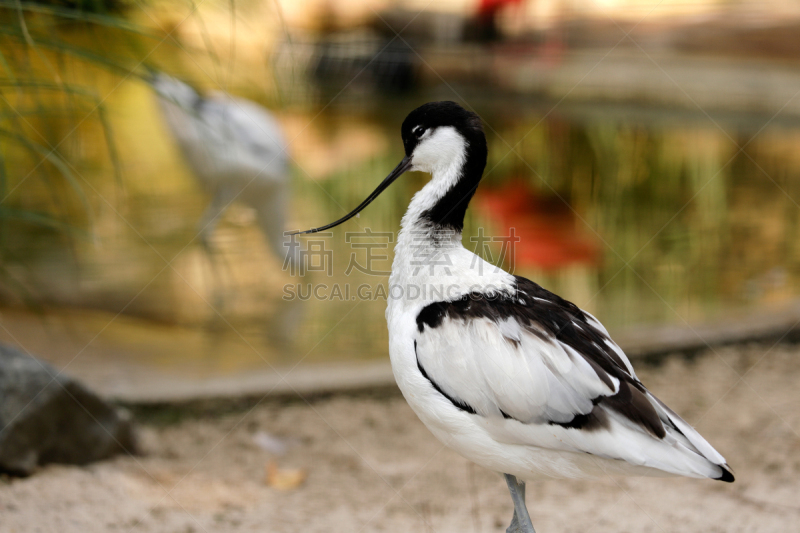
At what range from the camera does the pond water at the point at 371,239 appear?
4941 mm

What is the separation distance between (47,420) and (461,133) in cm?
222

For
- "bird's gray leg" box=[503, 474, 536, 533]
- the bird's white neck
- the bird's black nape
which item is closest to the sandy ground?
"bird's gray leg" box=[503, 474, 536, 533]

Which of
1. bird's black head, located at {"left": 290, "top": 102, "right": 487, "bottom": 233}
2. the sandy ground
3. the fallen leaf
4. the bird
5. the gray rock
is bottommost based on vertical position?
the fallen leaf

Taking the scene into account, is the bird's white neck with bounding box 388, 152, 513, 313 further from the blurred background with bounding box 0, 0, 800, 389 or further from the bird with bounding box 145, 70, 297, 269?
the bird with bounding box 145, 70, 297, 269

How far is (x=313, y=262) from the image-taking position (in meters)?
5.82

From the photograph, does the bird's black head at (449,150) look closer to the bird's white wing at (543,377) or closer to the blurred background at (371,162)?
the bird's white wing at (543,377)

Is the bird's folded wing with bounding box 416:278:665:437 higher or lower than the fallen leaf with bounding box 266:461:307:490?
higher

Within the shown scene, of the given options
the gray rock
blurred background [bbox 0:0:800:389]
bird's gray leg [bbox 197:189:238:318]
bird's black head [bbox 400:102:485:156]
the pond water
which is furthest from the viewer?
bird's gray leg [bbox 197:189:238:318]

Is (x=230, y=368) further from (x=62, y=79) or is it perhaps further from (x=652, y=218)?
(x=652, y=218)

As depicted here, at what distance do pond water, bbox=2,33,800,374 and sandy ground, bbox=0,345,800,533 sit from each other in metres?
0.74

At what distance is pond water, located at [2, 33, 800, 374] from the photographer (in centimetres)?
494

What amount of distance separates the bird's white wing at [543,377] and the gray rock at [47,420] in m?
1.75

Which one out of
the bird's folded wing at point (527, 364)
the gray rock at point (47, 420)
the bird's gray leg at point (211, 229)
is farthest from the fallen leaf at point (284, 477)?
the bird's gray leg at point (211, 229)

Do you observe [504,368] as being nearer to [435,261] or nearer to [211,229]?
[435,261]
